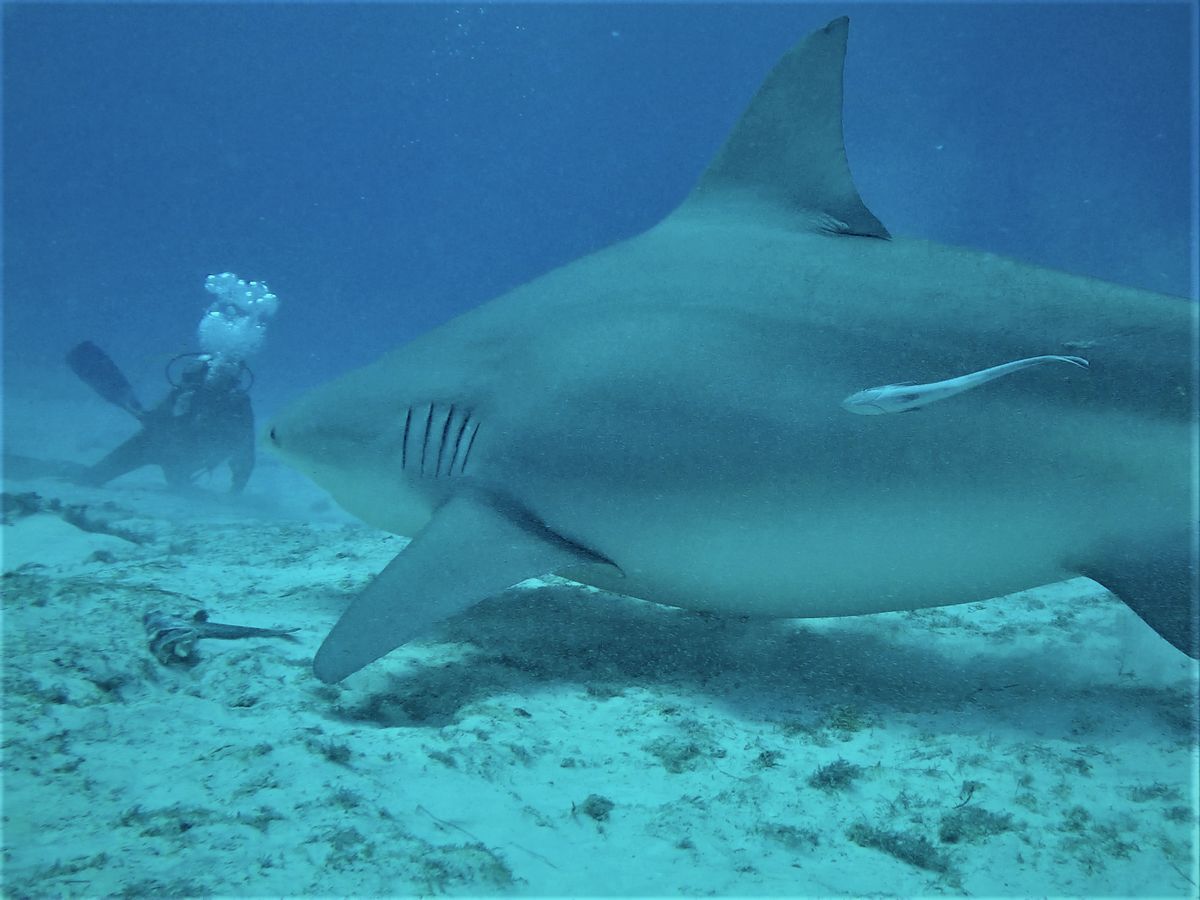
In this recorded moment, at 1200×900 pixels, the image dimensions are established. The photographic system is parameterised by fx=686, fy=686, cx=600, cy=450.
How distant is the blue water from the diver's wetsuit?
25.0 metres

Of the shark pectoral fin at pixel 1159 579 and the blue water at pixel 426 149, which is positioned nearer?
the shark pectoral fin at pixel 1159 579

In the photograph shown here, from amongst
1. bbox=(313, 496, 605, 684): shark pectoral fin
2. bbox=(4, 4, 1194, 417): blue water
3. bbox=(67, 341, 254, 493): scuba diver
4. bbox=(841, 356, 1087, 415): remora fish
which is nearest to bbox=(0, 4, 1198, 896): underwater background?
bbox=(313, 496, 605, 684): shark pectoral fin

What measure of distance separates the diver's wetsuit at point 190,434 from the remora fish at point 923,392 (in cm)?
1320

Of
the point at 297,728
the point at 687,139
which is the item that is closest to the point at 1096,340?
the point at 297,728

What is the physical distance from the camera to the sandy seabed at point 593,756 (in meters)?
1.74

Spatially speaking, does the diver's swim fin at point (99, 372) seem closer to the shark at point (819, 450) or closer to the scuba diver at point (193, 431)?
the scuba diver at point (193, 431)

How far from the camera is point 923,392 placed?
2.45 m

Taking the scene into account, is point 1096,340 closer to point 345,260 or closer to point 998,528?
point 998,528

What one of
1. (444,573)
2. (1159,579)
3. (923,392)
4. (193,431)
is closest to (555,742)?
(444,573)

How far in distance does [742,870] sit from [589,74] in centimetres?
9876

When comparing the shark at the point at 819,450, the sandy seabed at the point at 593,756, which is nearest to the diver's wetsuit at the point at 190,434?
the sandy seabed at the point at 593,756

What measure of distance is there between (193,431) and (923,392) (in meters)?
14.0

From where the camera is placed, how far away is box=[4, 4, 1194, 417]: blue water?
32656mm

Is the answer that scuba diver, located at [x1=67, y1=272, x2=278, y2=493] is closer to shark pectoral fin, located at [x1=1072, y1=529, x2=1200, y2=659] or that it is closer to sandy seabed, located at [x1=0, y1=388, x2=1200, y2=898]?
sandy seabed, located at [x1=0, y1=388, x2=1200, y2=898]
